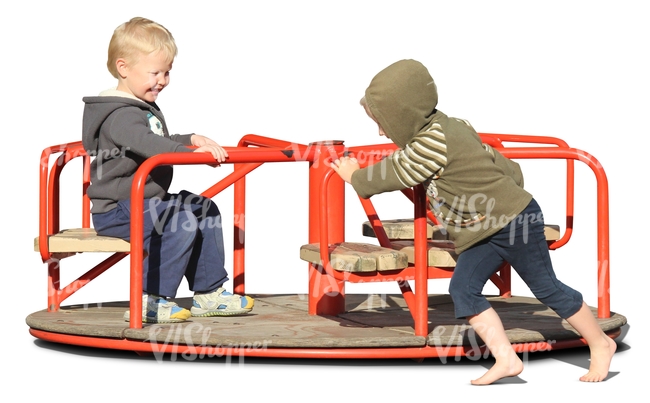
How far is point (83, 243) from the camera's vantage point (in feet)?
26.7

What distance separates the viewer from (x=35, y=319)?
27.5 ft

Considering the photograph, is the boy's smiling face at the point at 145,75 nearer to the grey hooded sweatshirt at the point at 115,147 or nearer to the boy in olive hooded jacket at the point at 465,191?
the grey hooded sweatshirt at the point at 115,147

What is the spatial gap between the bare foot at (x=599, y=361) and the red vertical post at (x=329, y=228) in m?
1.63

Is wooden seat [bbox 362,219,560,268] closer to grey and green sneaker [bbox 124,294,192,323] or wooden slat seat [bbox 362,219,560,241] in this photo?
wooden slat seat [bbox 362,219,560,241]

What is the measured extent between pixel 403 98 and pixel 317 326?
1.49 meters

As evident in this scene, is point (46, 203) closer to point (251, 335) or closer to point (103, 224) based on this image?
point (103, 224)

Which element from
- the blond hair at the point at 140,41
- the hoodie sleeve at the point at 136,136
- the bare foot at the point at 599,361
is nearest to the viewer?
the bare foot at the point at 599,361

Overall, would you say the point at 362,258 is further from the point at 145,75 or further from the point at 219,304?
the point at 145,75

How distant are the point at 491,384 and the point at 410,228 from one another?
1.65 meters

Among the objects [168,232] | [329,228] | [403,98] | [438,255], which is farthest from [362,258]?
[168,232]

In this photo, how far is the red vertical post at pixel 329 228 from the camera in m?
8.16

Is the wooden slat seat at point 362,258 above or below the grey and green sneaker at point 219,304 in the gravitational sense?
above

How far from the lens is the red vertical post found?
26.8 ft

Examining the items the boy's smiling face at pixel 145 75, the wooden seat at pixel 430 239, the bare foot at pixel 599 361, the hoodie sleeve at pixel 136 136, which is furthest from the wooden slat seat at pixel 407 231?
the boy's smiling face at pixel 145 75
